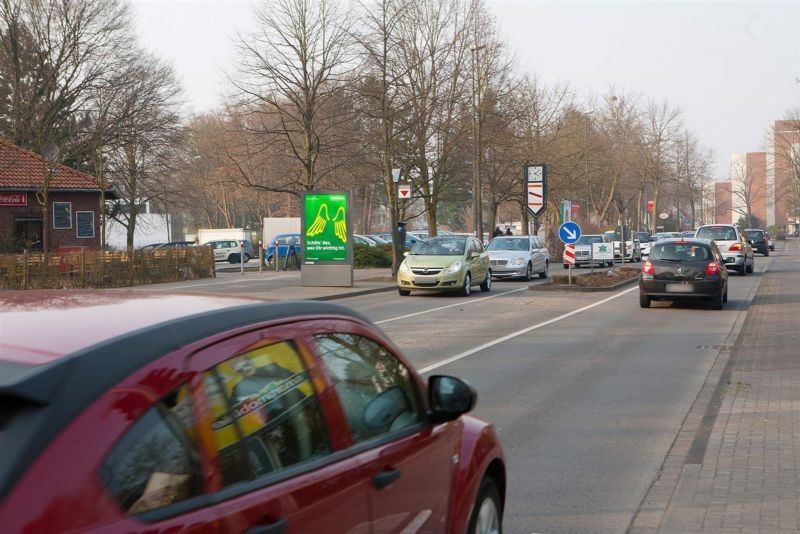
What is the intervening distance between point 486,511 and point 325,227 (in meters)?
24.0

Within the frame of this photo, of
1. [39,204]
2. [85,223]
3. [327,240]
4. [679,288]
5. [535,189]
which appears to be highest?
[39,204]

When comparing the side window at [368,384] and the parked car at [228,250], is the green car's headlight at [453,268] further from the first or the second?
the parked car at [228,250]

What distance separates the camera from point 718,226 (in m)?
34.6

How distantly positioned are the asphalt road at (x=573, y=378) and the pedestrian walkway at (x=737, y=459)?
0.69 feet

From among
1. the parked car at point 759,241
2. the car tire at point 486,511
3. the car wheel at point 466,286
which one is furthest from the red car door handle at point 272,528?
the parked car at point 759,241

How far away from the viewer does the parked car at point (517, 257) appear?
33188 mm

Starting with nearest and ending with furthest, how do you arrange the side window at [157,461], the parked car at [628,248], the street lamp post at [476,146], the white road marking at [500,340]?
the side window at [157,461], the white road marking at [500,340], the street lamp post at [476,146], the parked car at [628,248]

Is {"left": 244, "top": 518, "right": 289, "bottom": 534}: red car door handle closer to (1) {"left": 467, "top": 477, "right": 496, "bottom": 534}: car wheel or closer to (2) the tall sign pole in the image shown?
(1) {"left": 467, "top": 477, "right": 496, "bottom": 534}: car wheel

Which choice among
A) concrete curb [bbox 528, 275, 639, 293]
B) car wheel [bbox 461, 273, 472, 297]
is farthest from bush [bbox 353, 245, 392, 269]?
car wheel [bbox 461, 273, 472, 297]

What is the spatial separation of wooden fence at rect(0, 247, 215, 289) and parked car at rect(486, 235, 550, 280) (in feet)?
34.5

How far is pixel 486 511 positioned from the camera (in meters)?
4.41

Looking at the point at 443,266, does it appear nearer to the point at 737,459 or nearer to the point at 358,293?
the point at 358,293

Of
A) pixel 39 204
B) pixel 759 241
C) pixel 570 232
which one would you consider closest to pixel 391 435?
pixel 570 232

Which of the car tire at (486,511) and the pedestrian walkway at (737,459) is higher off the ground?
the car tire at (486,511)
